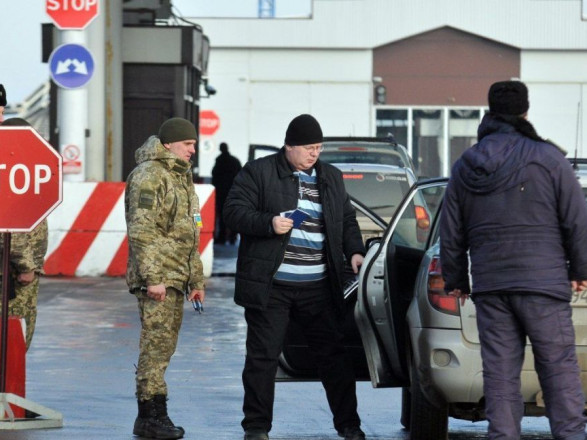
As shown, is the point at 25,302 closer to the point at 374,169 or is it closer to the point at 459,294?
the point at 459,294

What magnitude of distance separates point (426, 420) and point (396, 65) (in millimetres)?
46119

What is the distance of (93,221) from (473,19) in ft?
114

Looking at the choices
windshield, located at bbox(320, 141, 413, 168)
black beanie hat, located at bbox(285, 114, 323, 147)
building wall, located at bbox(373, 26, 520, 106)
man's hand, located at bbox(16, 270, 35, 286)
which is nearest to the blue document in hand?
black beanie hat, located at bbox(285, 114, 323, 147)

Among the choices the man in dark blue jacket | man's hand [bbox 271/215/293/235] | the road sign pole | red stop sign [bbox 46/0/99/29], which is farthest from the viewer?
the road sign pole

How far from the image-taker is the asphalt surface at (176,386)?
9688 millimetres

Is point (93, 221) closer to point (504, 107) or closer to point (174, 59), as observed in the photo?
point (174, 59)

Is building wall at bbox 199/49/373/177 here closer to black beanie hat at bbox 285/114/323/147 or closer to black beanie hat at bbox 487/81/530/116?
black beanie hat at bbox 285/114/323/147

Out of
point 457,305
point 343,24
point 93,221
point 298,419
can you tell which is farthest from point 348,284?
point 343,24

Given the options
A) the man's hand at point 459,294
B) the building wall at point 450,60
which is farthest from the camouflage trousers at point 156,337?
the building wall at point 450,60

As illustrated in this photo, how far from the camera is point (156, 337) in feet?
30.1

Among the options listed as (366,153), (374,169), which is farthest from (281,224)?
(366,153)

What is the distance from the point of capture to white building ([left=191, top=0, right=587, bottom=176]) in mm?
53844

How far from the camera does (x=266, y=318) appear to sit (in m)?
8.93

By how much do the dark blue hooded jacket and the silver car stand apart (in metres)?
0.60
